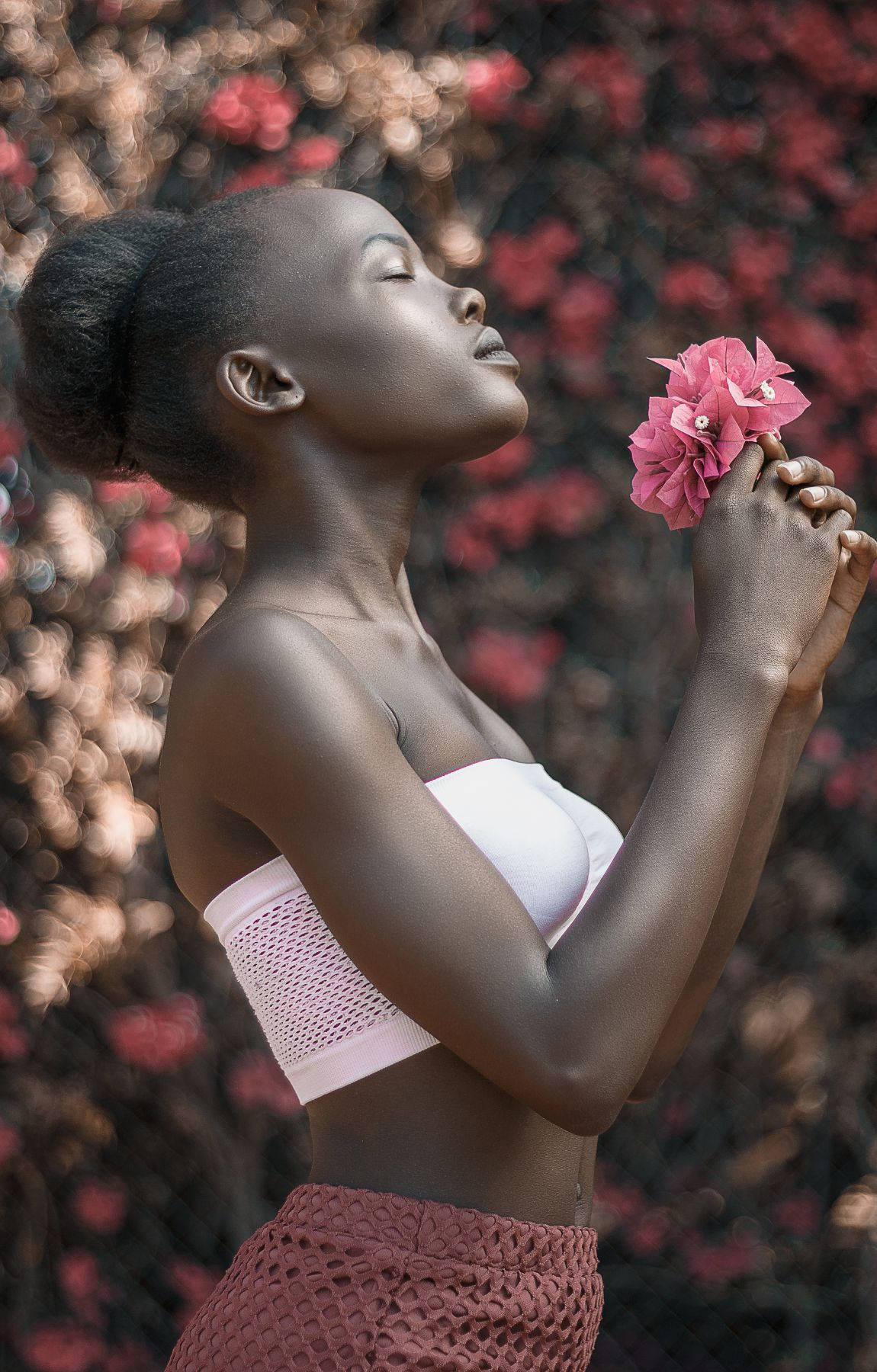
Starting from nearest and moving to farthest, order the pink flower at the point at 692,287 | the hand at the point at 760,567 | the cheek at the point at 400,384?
1. the hand at the point at 760,567
2. the cheek at the point at 400,384
3. the pink flower at the point at 692,287

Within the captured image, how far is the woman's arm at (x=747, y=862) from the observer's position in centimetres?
149

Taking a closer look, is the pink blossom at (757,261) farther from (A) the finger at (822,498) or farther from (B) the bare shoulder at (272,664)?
(B) the bare shoulder at (272,664)

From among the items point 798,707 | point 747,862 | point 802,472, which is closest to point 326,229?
point 802,472

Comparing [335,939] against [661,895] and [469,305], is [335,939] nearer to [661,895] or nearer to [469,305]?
[661,895]

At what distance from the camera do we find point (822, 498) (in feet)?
4.31

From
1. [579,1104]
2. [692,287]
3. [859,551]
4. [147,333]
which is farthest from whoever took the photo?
[692,287]

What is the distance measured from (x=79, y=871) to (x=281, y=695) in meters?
2.06

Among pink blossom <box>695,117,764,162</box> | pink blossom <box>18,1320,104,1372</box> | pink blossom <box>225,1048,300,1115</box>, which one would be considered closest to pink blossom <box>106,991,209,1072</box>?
pink blossom <box>225,1048,300,1115</box>

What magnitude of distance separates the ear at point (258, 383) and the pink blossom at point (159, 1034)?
6.39 ft

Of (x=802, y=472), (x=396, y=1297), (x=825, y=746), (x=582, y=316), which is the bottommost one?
(x=825, y=746)

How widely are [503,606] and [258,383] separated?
1.80 metres

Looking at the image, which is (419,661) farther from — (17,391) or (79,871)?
(79,871)

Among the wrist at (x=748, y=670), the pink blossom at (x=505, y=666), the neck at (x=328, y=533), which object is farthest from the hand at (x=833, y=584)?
the pink blossom at (x=505, y=666)

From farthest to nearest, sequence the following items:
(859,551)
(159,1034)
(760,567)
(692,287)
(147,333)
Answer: (692,287) → (159,1034) → (147,333) → (859,551) → (760,567)
